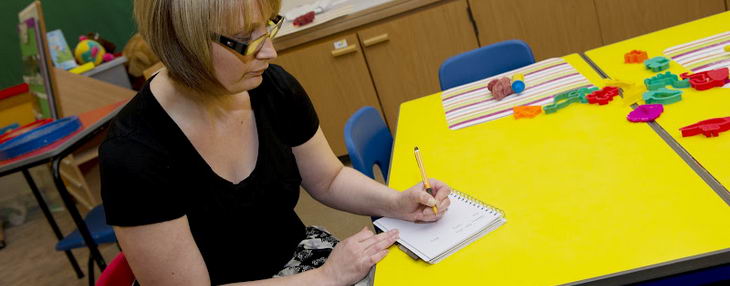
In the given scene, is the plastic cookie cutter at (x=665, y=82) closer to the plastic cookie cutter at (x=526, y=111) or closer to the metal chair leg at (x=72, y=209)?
the plastic cookie cutter at (x=526, y=111)

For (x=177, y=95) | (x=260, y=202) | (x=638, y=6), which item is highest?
(x=177, y=95)

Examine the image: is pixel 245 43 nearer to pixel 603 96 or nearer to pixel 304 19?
pixel 603 96

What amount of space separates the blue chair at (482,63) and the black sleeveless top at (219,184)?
0.94m

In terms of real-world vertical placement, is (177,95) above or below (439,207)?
above

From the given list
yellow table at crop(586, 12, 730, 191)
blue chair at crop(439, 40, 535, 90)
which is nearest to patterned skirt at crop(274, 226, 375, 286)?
yellow table at crop(586, 12, 730, 191)

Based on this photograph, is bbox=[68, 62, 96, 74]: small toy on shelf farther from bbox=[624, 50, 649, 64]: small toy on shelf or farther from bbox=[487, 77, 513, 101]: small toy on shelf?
bbox=[624, 50, 649, 64]: small toy on shelf

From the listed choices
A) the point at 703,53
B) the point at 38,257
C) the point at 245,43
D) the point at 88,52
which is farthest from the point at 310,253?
the point at 88,52

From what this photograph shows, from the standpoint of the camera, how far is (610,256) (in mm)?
951

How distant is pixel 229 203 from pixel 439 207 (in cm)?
44

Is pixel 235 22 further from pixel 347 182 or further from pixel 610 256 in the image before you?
pixel 610 256

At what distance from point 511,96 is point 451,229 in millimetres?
764

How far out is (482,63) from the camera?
7.45 feet

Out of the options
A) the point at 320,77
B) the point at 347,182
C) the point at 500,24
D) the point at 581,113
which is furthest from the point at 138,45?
the point at 581,113

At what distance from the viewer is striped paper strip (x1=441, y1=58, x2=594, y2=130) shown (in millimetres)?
1696
